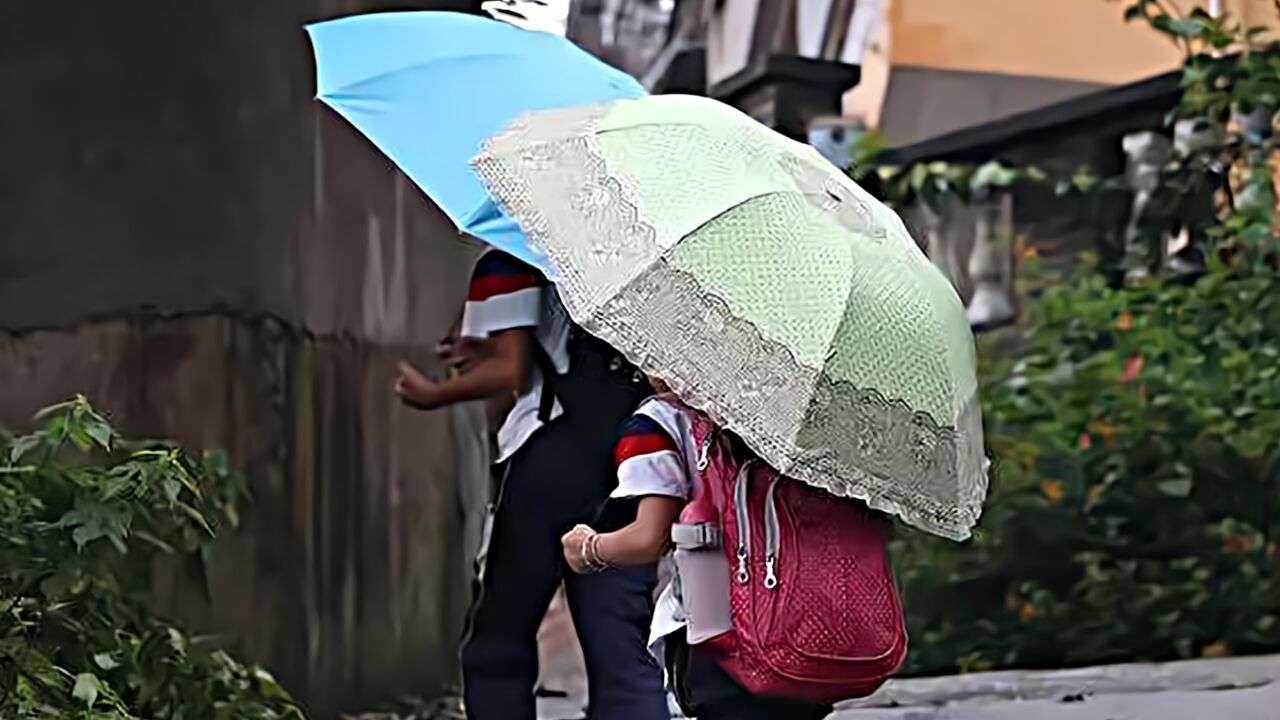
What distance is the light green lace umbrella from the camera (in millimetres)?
2732

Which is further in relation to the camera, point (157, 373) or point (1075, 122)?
point (1075, 122)

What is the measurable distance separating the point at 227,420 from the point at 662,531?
2210mm

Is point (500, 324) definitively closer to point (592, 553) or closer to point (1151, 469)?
point (592, 553)

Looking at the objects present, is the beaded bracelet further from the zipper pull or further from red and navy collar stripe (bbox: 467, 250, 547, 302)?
red and navy collar stripe (bbox: 467, 250, 547, 302)

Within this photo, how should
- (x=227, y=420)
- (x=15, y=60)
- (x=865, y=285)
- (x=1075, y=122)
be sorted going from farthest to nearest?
(x=1075, y=122) → (x=227, y=420) → (x=15, y=60) → (x=865, y=285)

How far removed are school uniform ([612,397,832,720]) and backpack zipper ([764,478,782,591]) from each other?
0.09m

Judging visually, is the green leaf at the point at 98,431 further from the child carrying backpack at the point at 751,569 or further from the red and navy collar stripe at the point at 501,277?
the child carrying backpack at the point at 751,569

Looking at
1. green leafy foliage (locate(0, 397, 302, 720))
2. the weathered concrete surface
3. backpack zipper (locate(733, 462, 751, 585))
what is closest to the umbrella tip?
green leafy foliage (locate(0, 397, 302, 720))

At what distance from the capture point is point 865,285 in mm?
2838

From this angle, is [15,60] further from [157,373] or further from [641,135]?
[641,135]

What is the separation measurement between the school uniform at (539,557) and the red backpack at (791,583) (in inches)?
33.7

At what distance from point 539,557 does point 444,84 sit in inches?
37.2

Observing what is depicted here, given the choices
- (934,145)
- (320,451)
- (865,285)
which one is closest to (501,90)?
(865,285)

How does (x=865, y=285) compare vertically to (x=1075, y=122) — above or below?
above
